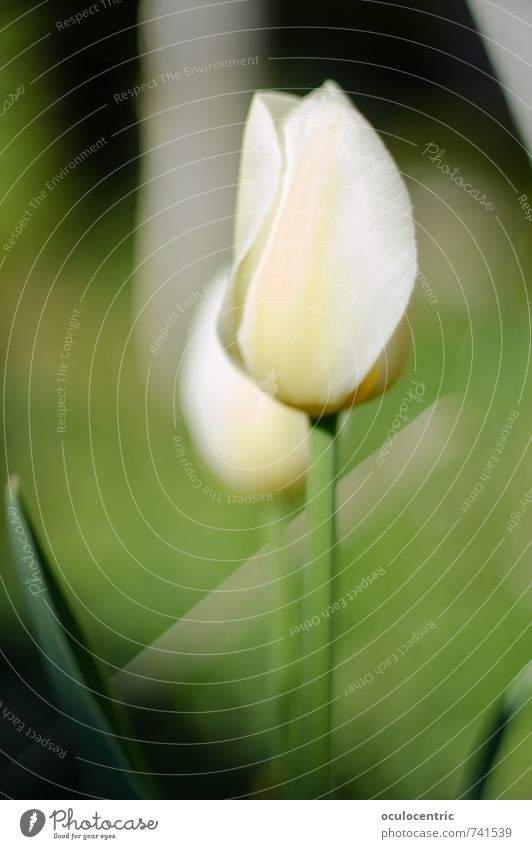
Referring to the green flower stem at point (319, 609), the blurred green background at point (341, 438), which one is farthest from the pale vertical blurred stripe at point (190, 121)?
the green flower stem at point (319, 609)

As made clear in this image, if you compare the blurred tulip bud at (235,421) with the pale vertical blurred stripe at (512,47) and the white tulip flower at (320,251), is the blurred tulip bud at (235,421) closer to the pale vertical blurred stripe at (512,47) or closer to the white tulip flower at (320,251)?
the white tulip flower at (320,251)

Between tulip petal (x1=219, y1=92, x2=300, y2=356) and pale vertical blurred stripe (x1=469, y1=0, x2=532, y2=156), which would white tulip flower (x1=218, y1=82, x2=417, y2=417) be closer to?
tulip petal (x1=219, y1=92, x2=300, y2=356)

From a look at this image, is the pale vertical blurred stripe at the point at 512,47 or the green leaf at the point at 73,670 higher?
the pale vertical blurred stripe at the point at 512,47

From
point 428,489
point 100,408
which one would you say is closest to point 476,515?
point 428,489

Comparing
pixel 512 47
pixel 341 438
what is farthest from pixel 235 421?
pixel 512 47

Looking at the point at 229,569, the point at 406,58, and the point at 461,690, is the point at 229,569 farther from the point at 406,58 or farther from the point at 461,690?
the point at 406,58

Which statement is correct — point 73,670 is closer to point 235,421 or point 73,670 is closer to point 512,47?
point 235,421
